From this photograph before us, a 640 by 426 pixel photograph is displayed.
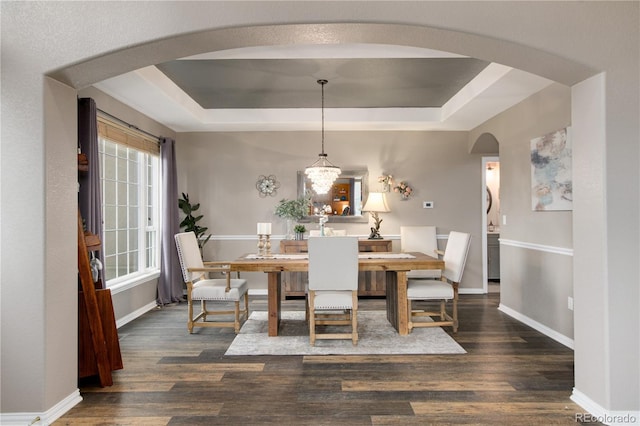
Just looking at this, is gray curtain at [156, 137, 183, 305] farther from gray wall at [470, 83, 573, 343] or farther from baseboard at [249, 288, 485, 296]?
gray wall at [470, 83, 573, 343]

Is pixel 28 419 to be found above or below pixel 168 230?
below

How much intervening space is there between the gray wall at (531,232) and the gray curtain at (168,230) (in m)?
4.21

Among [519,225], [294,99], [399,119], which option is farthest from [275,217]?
[519,225]

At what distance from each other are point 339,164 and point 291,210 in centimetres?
106

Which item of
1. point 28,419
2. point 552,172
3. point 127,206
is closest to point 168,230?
point 127,206

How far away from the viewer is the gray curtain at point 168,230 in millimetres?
5254

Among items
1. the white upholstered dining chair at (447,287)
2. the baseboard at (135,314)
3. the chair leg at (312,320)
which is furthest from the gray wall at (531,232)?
the baseboard at (135,314)

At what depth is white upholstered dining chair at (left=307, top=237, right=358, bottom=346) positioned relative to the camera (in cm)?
357

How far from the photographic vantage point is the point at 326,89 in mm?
4754

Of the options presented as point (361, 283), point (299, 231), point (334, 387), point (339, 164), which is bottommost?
point (334, 387)

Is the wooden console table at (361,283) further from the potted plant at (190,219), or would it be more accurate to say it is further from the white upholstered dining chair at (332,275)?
the white upholstered dining chair at (332,275)

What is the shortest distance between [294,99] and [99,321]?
3442 millimetres

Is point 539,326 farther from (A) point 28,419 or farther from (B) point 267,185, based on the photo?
(A) point 28,419

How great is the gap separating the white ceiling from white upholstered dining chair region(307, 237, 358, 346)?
5.51 feet
